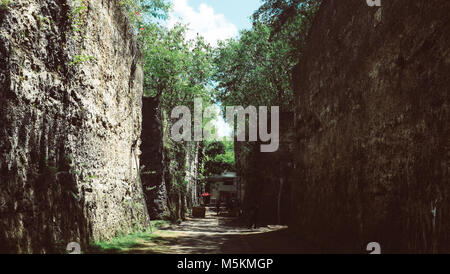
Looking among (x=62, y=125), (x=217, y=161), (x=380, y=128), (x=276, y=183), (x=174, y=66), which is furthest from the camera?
(x=217, y=161)

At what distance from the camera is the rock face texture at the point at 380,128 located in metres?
4.06

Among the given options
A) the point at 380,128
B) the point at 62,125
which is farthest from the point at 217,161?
the point at 380,128

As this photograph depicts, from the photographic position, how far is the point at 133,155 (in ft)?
35.0

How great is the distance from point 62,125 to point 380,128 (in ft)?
16.0

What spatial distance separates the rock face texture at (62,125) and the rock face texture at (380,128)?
14.7ft

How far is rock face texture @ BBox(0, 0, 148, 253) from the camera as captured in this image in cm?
436

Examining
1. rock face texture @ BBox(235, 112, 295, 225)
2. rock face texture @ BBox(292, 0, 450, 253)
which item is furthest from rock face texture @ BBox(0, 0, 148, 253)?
rock face texture @ BBox(235, 112, 295, 225)

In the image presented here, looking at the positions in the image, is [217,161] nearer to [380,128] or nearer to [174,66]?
[174,66]

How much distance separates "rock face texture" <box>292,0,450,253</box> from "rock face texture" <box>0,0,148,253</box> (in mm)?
4494

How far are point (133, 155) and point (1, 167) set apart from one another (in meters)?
6.61

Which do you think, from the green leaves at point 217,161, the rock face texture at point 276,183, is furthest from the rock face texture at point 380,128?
the green leaves at point 217,161

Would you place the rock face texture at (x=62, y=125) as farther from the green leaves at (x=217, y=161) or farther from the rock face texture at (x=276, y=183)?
the green leaves at (x=217, y=161)

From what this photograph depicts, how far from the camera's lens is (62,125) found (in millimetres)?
5941

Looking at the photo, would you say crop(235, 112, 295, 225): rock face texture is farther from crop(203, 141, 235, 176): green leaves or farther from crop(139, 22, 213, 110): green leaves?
crop(203, 141, 235, 176): green leaves
